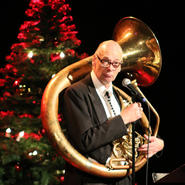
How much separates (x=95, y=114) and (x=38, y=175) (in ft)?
5.18

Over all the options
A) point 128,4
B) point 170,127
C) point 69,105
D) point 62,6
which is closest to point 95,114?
point 69,105

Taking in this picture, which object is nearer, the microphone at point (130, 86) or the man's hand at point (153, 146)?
the microphone at point (130, 86)

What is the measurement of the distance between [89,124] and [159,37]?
10.5ft

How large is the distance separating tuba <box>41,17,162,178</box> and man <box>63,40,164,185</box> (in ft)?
0.24

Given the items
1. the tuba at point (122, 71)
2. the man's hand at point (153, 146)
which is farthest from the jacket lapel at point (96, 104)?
the man's hand at point (153, 146)

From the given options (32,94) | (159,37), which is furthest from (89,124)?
(159,37)

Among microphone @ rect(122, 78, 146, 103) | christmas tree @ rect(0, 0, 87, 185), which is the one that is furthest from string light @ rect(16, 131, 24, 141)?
microphone @ rect(122, 78, 146, 103)

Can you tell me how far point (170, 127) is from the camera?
480cm

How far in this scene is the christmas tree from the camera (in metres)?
3.50

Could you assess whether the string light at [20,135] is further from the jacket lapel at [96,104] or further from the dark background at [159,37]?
the dark background at [159,37]

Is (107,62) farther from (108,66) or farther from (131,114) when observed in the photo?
(131,114)

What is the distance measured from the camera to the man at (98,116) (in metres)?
2.20

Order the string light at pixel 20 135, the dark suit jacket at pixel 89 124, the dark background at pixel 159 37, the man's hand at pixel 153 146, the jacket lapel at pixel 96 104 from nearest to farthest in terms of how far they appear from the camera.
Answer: the dark suit jacket at pixel 89 124, the jacket lapel at pixel 96 104, the man's hand at pixel 153 146, the string light at pixel 20 135, the dark background at pixel 159 37

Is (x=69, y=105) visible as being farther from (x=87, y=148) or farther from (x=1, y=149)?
(x=1, y=149)
